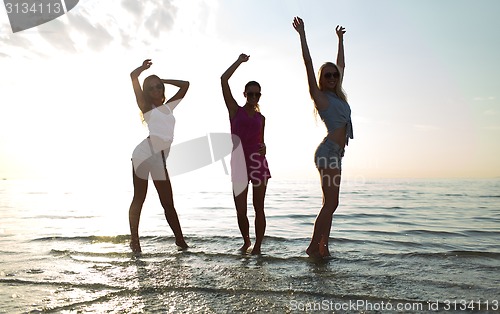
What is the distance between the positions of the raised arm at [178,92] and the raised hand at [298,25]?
200cm

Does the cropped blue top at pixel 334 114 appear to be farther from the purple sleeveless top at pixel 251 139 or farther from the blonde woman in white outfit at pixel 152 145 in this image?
the blonde woman in white outfit at pixel 152 145

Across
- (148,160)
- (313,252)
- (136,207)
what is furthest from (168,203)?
(313,252)

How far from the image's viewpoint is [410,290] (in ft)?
12.4

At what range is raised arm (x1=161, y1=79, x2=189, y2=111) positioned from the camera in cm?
612

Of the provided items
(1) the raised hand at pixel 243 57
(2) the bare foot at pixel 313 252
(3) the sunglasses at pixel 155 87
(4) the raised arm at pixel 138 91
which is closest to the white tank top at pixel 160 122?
(4) the raised arm at pixel 138 91

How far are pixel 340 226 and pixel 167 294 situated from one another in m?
6.39

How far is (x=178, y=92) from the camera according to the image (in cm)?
625

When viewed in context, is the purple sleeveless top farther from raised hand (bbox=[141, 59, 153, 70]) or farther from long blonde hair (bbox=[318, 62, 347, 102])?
raised hand (bbox=[141, 59, 153, 70])

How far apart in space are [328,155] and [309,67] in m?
1.09

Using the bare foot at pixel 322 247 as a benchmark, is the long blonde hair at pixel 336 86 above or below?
above

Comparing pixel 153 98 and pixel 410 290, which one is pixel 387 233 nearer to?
pixel 410 290

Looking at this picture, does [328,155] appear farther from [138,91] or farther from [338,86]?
[138,91]

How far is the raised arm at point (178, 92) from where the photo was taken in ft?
20.1

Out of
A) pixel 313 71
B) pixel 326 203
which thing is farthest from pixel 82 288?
pixel 313 71
